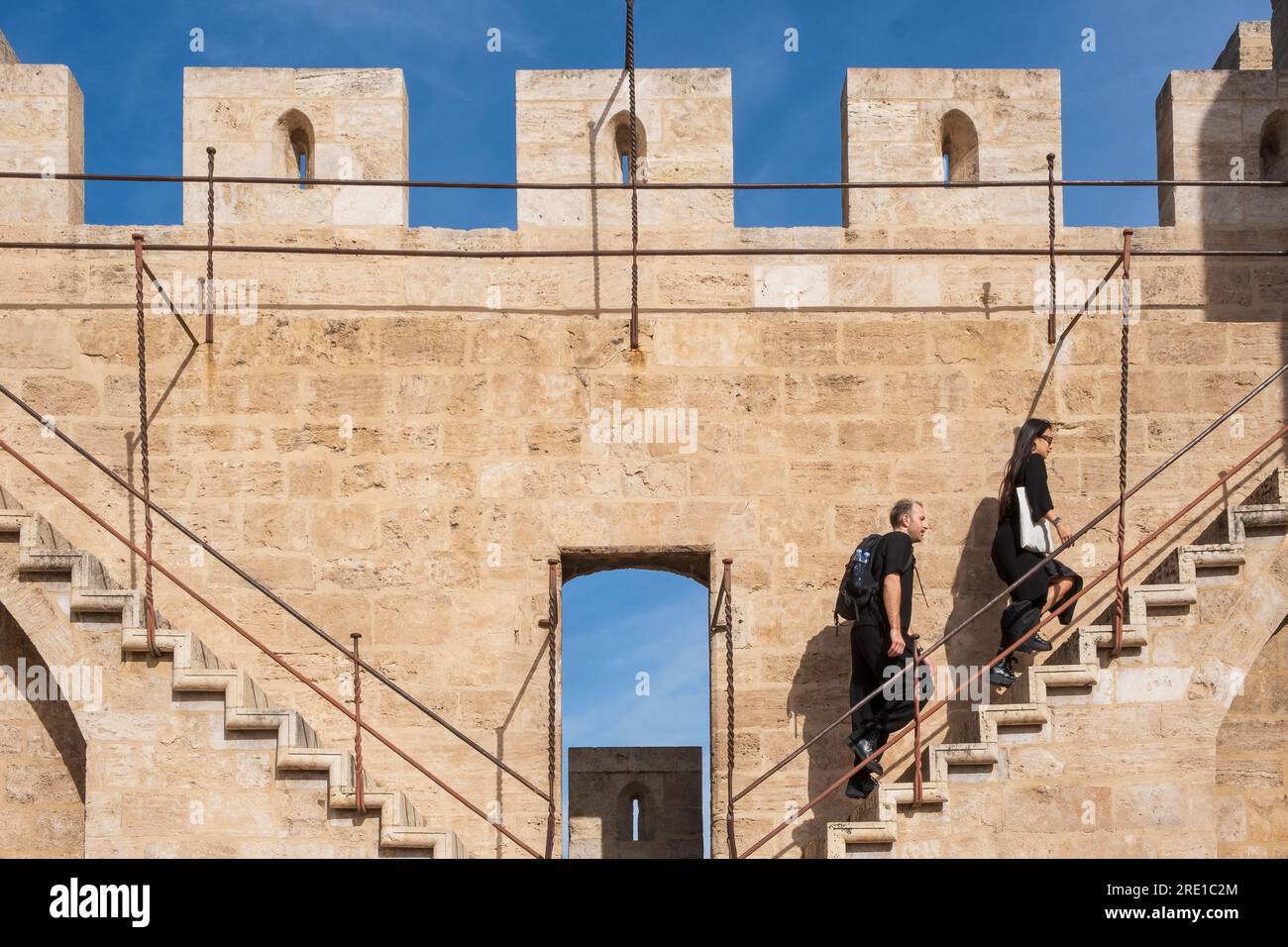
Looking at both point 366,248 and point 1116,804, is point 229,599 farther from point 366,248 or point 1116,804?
point 1116,804

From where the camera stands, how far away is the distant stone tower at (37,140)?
1358 centimetres

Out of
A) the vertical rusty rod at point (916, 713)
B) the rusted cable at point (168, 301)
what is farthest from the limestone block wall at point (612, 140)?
the vertical rusty rod at point (916, 713)

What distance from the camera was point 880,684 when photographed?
39.1 ft

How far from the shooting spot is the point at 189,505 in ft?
42.1

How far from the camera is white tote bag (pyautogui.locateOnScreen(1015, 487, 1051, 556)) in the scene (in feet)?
40.3

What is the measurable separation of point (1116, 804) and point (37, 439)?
256 inches

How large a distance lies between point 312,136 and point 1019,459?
4.83 meters

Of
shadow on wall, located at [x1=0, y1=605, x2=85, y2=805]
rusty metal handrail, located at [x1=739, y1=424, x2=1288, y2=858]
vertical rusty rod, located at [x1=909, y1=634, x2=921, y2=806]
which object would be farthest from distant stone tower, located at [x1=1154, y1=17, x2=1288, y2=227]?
shadow on wall, located at [x1=0, y1=605, x2=85, y2=805]

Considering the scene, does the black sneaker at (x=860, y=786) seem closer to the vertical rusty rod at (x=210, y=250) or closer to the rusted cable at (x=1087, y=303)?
the rusted cable at (x=1087, y=303)

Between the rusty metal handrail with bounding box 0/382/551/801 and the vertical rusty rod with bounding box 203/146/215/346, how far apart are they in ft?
3.42

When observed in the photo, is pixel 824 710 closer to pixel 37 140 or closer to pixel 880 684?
pixel 880 684
